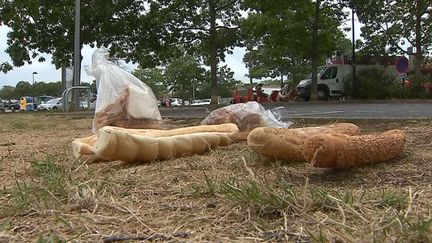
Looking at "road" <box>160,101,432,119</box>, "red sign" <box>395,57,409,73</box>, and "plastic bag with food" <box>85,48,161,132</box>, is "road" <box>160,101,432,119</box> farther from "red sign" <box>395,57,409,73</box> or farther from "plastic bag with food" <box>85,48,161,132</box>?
"red sign" <box>395,57,409,73</box>

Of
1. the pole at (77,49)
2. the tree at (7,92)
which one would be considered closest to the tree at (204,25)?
the pole at (77,49)

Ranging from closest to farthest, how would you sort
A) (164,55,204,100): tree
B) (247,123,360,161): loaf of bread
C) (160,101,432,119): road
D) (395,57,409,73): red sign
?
1. (247,123,360,161): loaf of bread
2. (160,101,432,119): road
3. (395,57,409,73): red sign
4. (164,55,204,100): tree

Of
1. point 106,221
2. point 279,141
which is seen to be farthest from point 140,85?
point 106,221

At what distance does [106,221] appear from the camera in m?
2.04

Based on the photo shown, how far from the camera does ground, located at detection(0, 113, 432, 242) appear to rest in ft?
5.96

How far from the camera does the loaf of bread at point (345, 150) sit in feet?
9.49

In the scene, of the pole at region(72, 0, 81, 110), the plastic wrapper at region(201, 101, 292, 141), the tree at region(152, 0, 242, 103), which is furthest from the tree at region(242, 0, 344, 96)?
the plastic wrapper at region(201, 101, 292, 141)

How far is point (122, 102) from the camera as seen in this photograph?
5.48m

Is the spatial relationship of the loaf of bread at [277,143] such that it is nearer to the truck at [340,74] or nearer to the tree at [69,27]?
the tree at [69,27]

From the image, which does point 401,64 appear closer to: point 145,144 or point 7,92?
Result: point 145,144

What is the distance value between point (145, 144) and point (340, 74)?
26308mm

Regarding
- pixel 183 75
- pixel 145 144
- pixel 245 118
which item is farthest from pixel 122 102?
pixel 183 75

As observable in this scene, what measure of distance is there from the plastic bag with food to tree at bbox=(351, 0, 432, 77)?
2326 cm

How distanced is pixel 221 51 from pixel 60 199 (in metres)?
23.9
